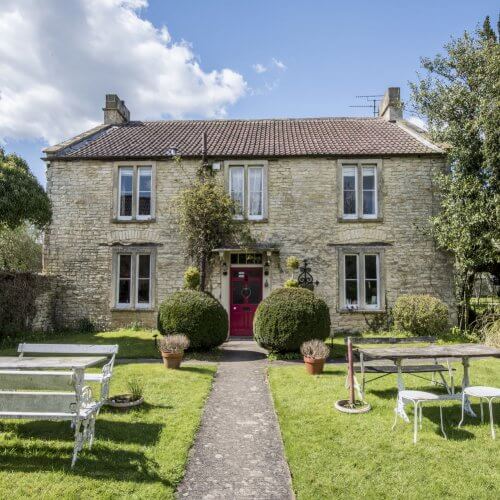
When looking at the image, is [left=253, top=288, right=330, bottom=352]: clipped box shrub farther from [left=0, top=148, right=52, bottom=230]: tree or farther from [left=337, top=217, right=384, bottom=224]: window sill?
[left=0, top=148, right=52, bottom=230]: tree

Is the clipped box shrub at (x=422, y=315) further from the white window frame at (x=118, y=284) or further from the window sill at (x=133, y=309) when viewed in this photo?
the white window frame at (x=118, y=284)

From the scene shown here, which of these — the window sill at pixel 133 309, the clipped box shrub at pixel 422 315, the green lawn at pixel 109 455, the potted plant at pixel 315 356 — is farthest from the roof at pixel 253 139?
the green lawn at pixel 109 455

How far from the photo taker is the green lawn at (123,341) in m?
12.3

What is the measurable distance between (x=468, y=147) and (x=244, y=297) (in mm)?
9950

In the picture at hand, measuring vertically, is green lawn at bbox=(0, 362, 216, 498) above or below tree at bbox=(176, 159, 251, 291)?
below

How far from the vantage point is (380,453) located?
561cm

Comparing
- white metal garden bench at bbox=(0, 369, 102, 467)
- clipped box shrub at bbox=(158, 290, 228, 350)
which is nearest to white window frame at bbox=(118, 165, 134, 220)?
clipped box shrub at bbox=(158, 290, 228, 350)

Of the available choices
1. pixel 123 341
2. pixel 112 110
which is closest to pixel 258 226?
pixel 123 341

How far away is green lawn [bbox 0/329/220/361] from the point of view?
1233 centimetres

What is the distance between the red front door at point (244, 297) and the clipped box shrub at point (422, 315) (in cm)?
524

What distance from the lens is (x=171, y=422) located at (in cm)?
670

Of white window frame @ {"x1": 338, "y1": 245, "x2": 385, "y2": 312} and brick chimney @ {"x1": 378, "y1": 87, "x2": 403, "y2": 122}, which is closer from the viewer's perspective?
white window frame @ {"x1": 338, "y1": 245, "x2": 385, "y2": 312}

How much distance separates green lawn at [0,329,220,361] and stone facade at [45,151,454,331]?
0.90 m

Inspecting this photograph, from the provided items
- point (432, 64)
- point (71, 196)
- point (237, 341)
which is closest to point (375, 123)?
point (432, 64)
